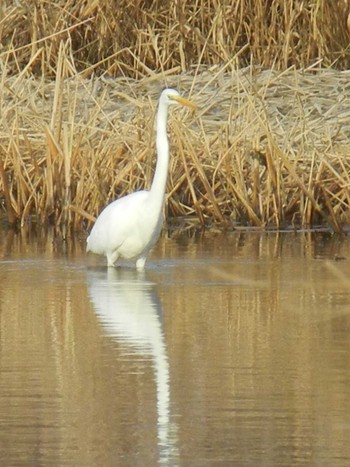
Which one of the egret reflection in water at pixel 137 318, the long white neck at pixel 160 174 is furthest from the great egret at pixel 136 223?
the egret reflection in water at pixel 137 318

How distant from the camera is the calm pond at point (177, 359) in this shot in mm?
5059

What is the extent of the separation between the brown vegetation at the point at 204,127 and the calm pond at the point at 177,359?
135 centimetres

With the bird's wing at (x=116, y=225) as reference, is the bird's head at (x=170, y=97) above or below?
above

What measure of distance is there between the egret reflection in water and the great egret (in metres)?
0.15

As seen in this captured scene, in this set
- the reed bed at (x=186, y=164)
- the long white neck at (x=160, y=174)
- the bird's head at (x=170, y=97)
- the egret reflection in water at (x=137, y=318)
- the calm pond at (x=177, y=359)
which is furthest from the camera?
the reed bed at (x=186, y=164)

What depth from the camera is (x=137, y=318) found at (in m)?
7.64

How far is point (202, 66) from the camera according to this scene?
1523cm

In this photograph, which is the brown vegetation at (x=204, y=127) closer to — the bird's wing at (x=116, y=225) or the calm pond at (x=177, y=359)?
the calm pond at (x=177, y=359)

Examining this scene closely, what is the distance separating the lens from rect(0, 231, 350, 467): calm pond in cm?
506

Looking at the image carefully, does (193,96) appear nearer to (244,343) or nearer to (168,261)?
(168,261)

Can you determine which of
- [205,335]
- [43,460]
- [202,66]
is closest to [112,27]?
[202,66]

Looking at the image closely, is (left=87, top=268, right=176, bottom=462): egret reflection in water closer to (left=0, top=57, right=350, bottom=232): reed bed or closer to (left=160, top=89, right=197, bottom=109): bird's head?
(left=160, top=89, right=197, bottom=109): bird's head

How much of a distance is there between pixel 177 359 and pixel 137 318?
1.18 m

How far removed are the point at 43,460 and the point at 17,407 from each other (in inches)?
28.8
